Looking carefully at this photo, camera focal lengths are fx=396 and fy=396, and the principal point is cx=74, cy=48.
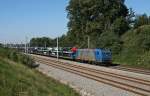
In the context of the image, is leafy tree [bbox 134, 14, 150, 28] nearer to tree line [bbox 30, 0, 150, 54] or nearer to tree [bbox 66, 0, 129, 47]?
tree line [bbox 30, 0, 150, 54]

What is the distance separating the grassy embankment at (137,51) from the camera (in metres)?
52.4

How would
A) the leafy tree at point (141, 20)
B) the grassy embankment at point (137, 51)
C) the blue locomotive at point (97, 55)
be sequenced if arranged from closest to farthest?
the grassy embankment at point (137, 51) → the blue locomotive at point (97, 55) → the leafy tree at point (141, 20)

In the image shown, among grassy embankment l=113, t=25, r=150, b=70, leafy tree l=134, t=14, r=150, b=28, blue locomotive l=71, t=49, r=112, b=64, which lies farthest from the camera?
leafy tree l=134, t=14, r=150, b=28

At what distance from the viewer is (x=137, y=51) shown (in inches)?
2269

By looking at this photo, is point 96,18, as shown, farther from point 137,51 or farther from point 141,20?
point 137,51

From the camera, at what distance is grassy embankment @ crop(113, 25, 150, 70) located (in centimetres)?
5241

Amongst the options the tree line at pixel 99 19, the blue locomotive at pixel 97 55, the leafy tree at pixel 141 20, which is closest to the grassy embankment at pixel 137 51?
the blue locomotive at pixel 97 55

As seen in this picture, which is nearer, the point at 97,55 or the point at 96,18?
the point at 97,55

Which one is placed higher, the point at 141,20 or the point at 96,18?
the point at 96,18

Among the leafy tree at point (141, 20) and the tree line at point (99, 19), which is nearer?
the tree line at point (99, 19)

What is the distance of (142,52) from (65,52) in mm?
35934

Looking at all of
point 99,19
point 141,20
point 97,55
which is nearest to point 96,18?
point 99,19

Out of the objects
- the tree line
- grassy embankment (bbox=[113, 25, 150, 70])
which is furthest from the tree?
grassy embankment (bbox=[113, 25, 150, 70])

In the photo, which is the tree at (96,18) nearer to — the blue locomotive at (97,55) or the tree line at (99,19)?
the tree line at (99,19)
